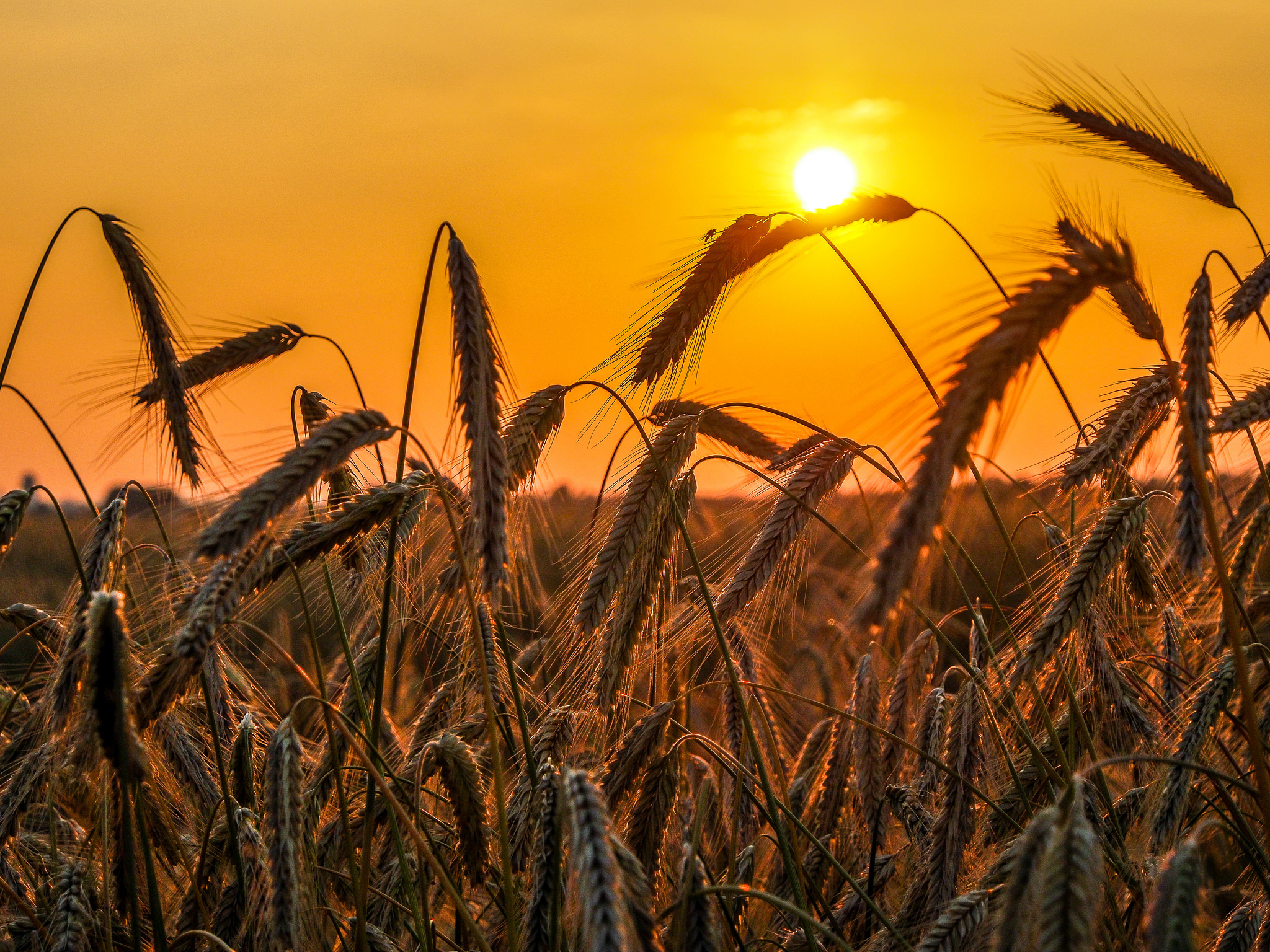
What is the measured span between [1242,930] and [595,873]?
1756 millimetres

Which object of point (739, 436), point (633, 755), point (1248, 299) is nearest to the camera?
point (633, 755)

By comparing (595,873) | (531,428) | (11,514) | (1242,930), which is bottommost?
(1242,930)

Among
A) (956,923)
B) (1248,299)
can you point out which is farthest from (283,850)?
(1248,299)

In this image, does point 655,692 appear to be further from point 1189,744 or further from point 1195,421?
point 1195,421

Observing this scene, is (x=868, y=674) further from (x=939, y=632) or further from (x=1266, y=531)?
(x=1266, y=531)

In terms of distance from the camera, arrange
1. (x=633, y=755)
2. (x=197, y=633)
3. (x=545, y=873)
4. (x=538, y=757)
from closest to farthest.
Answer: (x=197, y=633) < (x=545, y=873) < (x=633, y=755) < (x=538, y=757)

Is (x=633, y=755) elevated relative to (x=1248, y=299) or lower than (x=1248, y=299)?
lower

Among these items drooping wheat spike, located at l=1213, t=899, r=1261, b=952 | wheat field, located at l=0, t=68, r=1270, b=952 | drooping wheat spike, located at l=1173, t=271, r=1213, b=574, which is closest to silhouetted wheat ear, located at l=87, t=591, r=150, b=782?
wheat field, located at l=0, t=68, r=1270, b=952

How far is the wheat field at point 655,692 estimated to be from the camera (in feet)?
4.79

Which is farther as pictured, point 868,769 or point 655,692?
point 655,692

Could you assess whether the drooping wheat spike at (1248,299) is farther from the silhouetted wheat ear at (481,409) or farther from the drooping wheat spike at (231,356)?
the drooping wheat spike at (231,356)

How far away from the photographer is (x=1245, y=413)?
2.36 m

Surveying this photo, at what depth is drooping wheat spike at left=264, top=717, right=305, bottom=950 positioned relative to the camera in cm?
167

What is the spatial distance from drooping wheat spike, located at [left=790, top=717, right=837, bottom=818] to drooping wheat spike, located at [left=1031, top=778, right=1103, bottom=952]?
178cm
